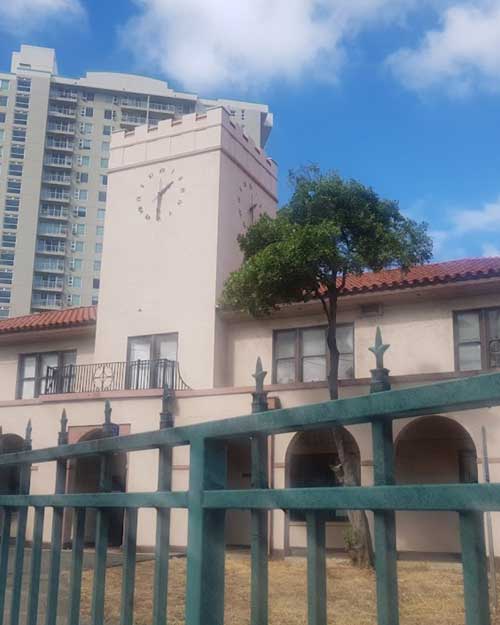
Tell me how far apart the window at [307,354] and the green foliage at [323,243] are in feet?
11.1

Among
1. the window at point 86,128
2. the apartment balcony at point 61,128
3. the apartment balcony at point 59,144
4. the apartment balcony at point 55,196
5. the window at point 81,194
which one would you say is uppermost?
the window at point 86,128

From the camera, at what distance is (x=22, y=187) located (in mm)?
77750

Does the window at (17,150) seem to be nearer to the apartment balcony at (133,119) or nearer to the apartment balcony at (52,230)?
the apartment balcony at (52,230)

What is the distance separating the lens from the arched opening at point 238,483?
1733cm

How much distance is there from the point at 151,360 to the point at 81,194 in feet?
217

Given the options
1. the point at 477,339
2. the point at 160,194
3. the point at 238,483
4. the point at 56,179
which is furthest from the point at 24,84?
the point at 477,339

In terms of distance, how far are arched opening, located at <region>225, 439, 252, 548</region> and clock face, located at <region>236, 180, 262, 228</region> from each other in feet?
22.7

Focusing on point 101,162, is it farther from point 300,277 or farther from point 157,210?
point 300,277

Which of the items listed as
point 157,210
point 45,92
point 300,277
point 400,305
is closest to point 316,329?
point 400,305

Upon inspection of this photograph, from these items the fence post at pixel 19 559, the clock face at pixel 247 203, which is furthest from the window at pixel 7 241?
the fence post at pixel 19 559

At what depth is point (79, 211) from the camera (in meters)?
81.4

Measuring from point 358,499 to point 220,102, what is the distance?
310ft

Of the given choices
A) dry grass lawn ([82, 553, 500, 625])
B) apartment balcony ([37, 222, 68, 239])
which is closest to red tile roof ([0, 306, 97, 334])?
dry grass lawn ([82, 553, 500, 625])

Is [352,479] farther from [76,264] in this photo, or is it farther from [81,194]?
[81,194]
